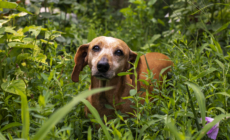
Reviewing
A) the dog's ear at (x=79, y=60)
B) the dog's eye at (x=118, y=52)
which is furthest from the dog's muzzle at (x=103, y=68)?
the dog's ear at (x=79, y=60)

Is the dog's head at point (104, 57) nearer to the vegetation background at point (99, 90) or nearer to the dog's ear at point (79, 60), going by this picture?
the dog's ear at point (79, 60)

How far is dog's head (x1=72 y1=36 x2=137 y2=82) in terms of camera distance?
1948mm

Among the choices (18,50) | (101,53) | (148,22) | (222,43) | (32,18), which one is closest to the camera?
(101,53)

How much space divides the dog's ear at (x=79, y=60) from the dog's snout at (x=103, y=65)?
0.42 meters

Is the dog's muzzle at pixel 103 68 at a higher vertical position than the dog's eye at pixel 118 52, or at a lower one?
lower

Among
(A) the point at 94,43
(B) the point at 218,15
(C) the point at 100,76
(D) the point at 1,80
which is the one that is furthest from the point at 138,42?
(D) the point at 1,80

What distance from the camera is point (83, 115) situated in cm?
217

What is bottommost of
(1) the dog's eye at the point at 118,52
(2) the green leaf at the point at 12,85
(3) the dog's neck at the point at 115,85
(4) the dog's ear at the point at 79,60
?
(3) the dog's neck at the point at 115,85

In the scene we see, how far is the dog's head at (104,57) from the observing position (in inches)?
76.7

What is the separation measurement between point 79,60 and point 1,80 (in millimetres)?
741

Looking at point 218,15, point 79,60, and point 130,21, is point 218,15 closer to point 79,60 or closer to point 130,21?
point 130,21

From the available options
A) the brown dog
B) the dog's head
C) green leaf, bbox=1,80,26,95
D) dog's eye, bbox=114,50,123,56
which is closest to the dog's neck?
the brown dog

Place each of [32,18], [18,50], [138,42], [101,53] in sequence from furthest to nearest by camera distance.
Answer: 1. [138,42]
2. [32,18]
3. [18,50]
4. [101,53]

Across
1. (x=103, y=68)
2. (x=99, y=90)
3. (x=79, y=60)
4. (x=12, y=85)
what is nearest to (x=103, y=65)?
(x=103, y=68)
